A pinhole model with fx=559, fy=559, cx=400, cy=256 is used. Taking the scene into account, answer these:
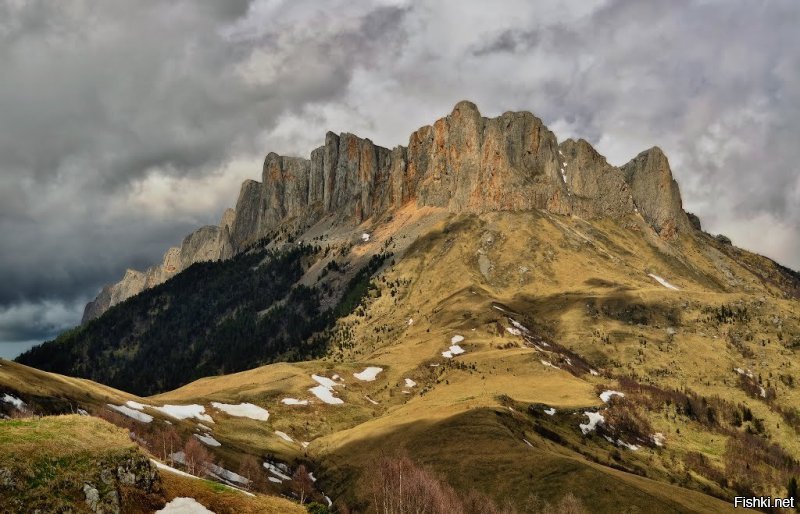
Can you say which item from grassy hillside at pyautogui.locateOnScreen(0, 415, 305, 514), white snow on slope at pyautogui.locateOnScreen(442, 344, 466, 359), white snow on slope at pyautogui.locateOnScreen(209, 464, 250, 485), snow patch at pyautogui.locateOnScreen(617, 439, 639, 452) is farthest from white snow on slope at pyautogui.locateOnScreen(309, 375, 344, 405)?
grassy hillside at pyautogui.locateOnScreen(0, 415, 305, 514)

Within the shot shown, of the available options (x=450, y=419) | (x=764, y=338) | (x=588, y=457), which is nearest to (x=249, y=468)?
(x=450, y=419)

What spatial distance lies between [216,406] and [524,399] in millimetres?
64365

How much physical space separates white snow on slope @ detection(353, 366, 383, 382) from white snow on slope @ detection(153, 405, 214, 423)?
5793cm

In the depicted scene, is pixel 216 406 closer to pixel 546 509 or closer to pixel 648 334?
pixel 546 509

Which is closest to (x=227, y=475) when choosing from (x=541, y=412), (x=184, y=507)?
(x=184, y=507)

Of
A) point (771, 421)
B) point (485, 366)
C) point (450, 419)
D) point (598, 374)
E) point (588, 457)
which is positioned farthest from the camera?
point (598, 374)

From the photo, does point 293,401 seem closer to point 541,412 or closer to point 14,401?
point 541,412

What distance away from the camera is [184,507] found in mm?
28656

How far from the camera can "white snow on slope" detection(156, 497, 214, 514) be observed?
28.2 meters

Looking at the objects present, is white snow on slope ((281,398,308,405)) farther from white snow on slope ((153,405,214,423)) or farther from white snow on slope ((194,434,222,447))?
white snow on slope ((194,434,222,447))

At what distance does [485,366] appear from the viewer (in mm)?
152750

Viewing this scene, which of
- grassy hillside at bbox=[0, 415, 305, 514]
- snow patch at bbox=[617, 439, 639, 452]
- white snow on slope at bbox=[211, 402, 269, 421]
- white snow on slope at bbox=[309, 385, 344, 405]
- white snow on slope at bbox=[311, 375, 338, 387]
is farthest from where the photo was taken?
white snow on slope at bbox=[311, 375, 338, 387]

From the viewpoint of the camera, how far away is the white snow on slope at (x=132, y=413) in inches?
3297

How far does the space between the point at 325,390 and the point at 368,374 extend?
22.4m
